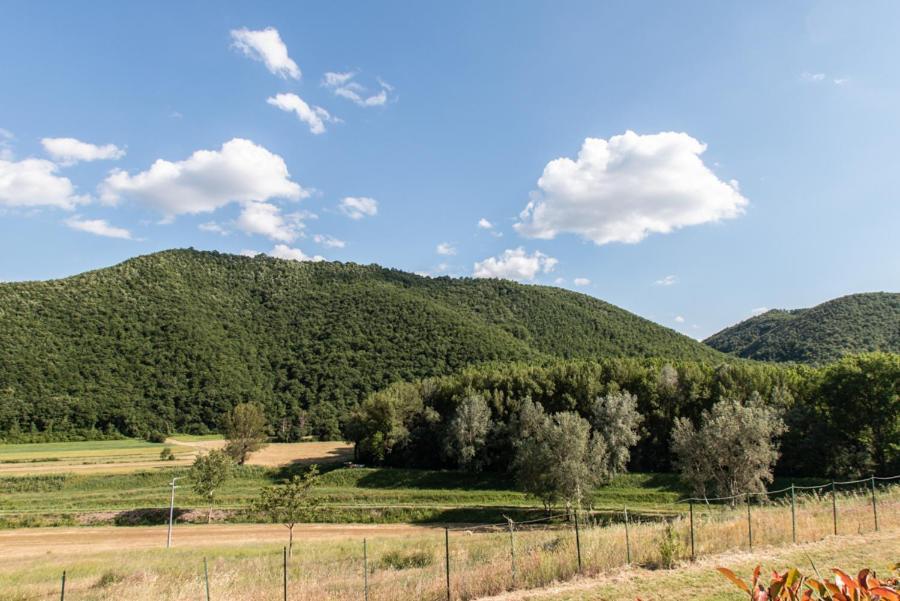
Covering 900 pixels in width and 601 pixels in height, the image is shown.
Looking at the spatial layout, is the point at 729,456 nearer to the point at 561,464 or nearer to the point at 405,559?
the point at 561,464

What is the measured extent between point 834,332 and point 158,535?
136m

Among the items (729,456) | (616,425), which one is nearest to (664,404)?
(616,425)

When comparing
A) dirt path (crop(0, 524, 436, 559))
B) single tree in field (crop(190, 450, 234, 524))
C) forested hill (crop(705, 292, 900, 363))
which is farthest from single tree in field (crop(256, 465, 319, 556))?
forested hill (crop(705, 292, 900, 363))

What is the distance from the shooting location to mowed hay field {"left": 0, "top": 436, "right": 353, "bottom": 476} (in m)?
61.9

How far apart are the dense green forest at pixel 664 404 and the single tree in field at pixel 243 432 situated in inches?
552

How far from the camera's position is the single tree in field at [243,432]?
223 feet

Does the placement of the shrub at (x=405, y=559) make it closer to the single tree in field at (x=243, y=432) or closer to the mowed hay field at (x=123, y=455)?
the mowed hay field at (x=123, y=455)

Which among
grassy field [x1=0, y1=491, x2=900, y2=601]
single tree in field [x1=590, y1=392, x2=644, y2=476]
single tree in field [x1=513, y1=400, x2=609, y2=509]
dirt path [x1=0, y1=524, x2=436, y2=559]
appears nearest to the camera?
grassy field [x1=0, y1=491, x2=900, y2=601]

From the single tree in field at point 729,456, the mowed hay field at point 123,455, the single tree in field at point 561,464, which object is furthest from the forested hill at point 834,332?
the mowed hay field at point 123,455

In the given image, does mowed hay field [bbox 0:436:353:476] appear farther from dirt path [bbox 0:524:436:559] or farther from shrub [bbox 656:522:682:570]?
shrub [bbox 656:522:682:570]

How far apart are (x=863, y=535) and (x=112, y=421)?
10928 cm

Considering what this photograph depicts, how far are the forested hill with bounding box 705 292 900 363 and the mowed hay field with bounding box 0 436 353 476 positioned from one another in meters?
100

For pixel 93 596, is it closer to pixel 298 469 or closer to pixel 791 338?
pixel 298 469

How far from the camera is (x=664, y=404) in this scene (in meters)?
60.1
